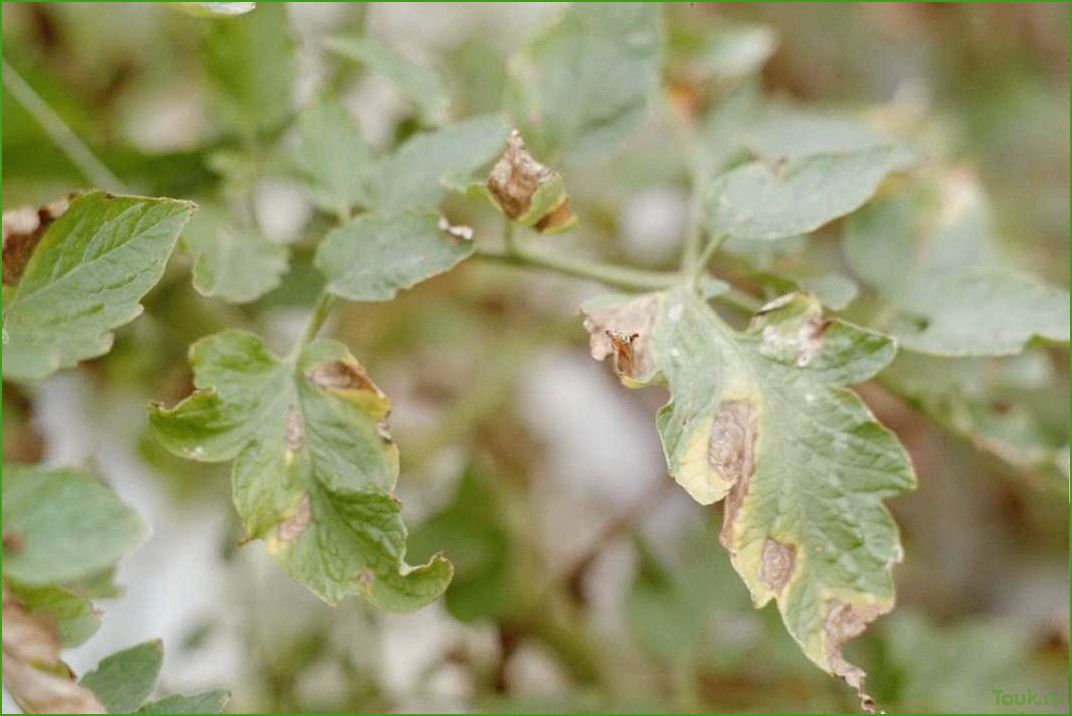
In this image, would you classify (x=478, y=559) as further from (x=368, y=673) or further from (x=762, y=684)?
(x=762, y=684)

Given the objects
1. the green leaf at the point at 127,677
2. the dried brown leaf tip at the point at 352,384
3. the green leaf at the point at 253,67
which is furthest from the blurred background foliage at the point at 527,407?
the green leaf at the point at 127,677

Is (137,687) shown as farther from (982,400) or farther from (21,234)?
(982,400)

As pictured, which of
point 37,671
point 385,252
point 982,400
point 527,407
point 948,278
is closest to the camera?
point 37,671

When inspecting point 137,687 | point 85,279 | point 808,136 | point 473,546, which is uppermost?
point 85,279

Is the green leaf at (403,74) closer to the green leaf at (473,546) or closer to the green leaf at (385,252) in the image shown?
the green leaf at (385,252)

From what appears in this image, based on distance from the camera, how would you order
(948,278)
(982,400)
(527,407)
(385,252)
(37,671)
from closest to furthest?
(37,671) < (385,252) < (948,278) < (982,400) < (527,407)

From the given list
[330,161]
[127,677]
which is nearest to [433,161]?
[330,161]
